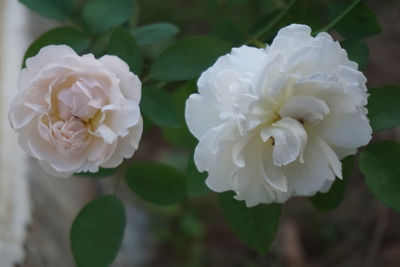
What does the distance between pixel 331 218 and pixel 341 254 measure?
0.47ft

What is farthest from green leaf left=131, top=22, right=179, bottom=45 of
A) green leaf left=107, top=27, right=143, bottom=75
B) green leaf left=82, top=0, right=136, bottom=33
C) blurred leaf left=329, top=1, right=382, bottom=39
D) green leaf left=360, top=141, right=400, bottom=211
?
green leaf left=360, top=141, right=400, bottom=211

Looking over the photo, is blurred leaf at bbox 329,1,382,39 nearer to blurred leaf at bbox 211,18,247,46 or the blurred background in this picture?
blurred leaf at bbox 211,18,247,46

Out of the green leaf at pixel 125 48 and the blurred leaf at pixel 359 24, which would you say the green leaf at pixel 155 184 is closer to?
the green leaf at pixel 125 48

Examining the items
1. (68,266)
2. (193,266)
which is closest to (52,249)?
(68,266)

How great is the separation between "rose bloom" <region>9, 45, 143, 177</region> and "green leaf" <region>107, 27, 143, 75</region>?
11 cm

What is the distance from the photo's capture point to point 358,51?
78 centimetres

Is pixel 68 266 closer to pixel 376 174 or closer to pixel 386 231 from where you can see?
pixel 386 231

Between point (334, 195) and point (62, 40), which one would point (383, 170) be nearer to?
point (334, 195)

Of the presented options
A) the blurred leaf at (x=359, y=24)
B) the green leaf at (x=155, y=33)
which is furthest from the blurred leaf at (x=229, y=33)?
the blurred leaf at (x=359, y=24)

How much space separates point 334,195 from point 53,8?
50 centimetres

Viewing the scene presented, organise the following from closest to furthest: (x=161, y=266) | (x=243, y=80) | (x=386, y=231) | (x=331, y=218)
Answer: (x=243, y=80)
(x=386, y=231)
(x=331, y=218)
(x=161, y=266)

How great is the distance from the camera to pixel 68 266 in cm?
173

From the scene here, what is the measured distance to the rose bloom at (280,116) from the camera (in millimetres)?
592

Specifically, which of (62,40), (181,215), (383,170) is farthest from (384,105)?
(181,215)
